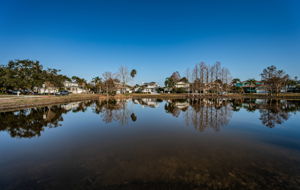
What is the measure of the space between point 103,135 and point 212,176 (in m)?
7.28

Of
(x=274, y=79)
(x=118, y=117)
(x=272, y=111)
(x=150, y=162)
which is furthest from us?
(x=274, y=79)

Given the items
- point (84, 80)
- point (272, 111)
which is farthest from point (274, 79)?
point (84, 80)

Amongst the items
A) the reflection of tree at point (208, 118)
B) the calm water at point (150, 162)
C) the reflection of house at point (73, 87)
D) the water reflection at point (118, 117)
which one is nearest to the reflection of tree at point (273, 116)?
the water reflection at point (118, 117)

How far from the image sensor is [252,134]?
980 centimetres

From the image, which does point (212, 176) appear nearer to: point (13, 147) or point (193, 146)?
point (193, 146)

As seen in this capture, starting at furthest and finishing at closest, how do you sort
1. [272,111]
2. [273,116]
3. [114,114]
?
[272,111] < [114,114] < [273,116]

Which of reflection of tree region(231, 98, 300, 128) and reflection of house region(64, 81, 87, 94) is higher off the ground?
reflection of house region(64, 81, 87, 94)

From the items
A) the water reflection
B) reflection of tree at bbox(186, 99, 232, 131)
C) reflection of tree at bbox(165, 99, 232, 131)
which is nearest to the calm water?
the water reflection

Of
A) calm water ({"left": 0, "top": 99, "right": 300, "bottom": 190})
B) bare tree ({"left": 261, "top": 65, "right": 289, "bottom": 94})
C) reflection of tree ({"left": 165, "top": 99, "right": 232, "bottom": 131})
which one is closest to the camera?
calm water ({"left": 0, "top": 99, "right": 300, "bottom": 190})

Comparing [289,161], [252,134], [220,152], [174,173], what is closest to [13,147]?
[174,173]

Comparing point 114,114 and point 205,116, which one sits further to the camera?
point 114,114

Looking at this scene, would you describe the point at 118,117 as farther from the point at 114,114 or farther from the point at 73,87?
the point at 73,87

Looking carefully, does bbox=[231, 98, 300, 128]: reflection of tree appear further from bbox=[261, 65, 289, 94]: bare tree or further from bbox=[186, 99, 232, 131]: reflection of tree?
bbox=[261, 65, 289, 94]: bare tree

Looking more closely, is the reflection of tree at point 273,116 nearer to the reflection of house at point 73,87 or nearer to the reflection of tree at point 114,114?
the reflection of tree at point 114,114
